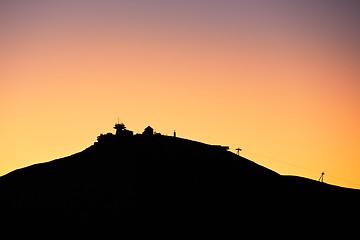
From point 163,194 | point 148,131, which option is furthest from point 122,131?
point 163,194

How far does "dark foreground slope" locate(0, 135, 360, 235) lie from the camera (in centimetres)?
9556

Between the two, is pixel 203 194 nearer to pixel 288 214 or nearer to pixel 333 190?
pixel 288 214

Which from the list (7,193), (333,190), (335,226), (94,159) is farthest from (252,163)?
(7,193)

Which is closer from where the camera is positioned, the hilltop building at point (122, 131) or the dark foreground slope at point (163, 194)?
the dark foreground slope at point (163, 194)

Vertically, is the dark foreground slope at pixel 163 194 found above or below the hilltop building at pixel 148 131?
below

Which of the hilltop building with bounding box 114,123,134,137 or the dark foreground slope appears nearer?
the dark foreground slope

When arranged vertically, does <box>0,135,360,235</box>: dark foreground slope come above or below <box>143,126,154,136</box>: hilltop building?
below

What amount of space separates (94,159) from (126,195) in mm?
18858

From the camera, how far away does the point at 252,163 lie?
120 metres

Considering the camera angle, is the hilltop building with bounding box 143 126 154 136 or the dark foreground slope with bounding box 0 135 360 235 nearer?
the dark foreground slope with bounding box 0 135 360 235

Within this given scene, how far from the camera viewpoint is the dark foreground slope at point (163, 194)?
314 ft

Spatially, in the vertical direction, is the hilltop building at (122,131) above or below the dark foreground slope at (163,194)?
above

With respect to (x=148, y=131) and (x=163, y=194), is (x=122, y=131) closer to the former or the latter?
(x=148, y=131)

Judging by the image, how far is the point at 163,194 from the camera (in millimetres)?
103375
